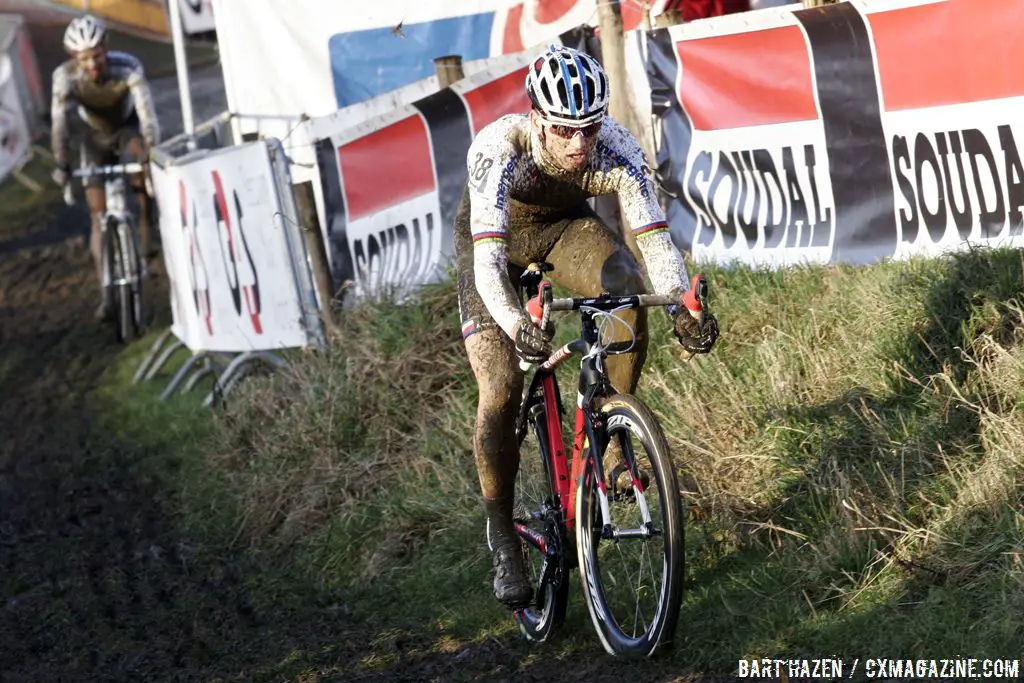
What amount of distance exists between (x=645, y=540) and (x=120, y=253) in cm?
947

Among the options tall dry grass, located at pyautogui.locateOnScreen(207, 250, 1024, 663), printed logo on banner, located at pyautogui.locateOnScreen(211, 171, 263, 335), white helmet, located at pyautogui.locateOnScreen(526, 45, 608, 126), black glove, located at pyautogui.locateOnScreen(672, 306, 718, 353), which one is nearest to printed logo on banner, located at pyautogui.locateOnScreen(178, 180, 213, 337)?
printed logo on banner, located at pyautogui.locateOnScreen(211, 171, 263, 335)

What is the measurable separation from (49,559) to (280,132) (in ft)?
17.8

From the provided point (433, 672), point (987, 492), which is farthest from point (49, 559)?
point (987, 492)

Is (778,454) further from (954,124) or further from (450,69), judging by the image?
(450,69)

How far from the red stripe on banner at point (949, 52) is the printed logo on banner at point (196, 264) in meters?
6.31

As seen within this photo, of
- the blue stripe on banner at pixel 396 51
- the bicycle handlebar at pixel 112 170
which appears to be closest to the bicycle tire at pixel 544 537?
the blue stripe on banner at pixel 396 51

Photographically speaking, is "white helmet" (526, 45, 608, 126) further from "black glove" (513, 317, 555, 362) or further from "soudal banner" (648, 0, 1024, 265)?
"soudal banner" (648, 0, 1024, 265)

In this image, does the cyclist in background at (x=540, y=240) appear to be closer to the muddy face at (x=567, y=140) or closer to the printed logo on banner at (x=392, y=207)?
the muddy face at (x=567, y=140)

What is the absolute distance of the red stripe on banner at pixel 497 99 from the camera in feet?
29.2

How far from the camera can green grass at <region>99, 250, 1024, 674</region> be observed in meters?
5.37

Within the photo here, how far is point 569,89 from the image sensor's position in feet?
17.2

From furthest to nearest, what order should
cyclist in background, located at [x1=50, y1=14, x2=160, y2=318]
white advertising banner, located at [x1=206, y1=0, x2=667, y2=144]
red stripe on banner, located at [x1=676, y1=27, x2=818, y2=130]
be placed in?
cyclist in background, located at [x1=50, y1=14, x2=160, y2=318] < white advertising banner, located at [x1=206, y1=0, x2=667, y2=144] < red stripe on banner, located at [x1=676, y1=27, x2=818, y2=130]

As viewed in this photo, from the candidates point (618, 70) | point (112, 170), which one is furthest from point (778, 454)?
point (112, 170)

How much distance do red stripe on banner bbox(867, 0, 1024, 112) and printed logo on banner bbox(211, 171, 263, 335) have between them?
537 centimetres
